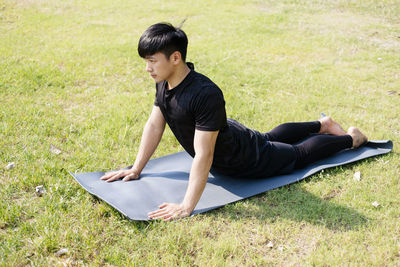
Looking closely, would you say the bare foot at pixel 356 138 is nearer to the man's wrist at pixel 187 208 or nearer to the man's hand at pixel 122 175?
the man's wrist at pixel 187 208

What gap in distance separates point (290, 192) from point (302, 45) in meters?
5.02

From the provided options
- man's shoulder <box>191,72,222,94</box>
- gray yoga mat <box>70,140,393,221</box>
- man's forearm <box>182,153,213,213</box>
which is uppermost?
man's shoulder <box>191,72,222,94</box>

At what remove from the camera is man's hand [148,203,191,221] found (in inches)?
117

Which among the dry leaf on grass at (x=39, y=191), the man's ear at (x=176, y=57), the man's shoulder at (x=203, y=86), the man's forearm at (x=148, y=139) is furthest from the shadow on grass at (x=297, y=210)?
the dry leaf on grass at (x=39, y=191)

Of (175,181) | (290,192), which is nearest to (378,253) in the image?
(290,192)

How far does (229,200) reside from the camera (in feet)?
10.8

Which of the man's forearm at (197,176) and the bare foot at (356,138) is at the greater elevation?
the man's forearm at (197,176)

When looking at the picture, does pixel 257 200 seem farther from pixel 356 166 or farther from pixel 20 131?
pixel 20 131

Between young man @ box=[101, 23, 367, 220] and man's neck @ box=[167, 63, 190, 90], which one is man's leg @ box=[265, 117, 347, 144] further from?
man's neck @ box=[167, 63, 190, 90]

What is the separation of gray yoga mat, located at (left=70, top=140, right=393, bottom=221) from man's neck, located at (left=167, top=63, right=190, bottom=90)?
941 mm

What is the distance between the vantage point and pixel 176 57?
9.55 feet

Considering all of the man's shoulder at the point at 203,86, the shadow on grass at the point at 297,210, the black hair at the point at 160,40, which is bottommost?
the shadow on grass at the point at 297,210

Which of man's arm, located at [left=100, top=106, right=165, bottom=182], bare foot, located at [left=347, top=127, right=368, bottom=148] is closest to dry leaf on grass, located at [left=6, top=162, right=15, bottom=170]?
man's arm, located at [left=100, top=106, right=165, bottom=182]

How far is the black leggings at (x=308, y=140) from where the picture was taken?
3791mm
